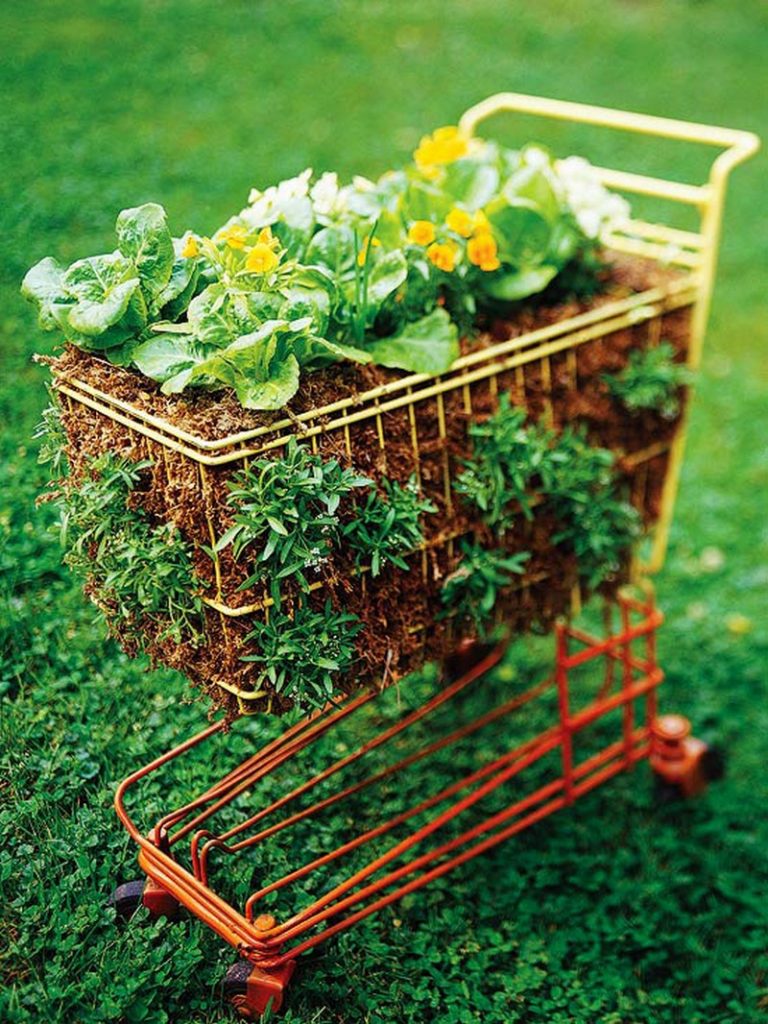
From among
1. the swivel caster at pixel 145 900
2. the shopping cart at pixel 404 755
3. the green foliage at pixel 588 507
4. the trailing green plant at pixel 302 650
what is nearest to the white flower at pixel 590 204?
the shopping cart at pixel 404 755

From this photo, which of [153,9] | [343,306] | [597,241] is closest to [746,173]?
[153,9]

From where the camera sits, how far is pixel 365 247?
2729 mm

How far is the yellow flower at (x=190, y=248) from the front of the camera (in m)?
2.54

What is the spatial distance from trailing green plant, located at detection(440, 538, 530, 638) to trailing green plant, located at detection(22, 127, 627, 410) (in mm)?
472

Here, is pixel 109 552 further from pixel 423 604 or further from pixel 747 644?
pixel 747 644

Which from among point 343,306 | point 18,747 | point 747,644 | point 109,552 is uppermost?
point 343,306

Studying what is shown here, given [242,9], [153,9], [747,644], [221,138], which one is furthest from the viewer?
[242,9]

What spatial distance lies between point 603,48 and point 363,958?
7.80 metres

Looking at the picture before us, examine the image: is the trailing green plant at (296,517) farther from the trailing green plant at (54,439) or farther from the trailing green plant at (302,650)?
the trailing green plant at (54,439)

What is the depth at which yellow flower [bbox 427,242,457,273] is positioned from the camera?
2775mm

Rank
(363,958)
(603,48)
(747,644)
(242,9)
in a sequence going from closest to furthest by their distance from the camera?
(363,958) → (747,644) → (242,9) → (603,48)

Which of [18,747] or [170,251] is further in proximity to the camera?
[18,747]

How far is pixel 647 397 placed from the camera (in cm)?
320

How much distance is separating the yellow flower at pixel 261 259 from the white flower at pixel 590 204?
110 cm
